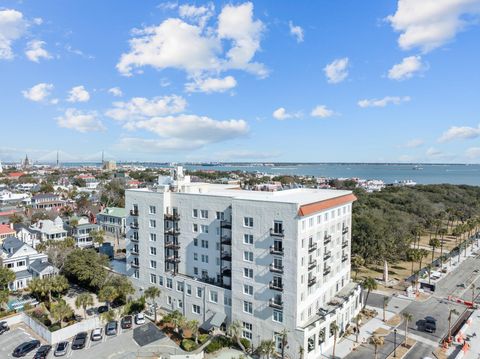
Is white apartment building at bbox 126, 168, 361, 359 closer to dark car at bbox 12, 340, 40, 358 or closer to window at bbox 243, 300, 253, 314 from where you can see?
window at bbox 243, 300, 253, 314

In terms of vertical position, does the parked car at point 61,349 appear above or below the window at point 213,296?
below

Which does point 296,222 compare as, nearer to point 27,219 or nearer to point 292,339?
point 292,339

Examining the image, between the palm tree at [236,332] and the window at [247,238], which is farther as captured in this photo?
the window at [247,238]

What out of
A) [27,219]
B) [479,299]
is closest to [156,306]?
[479,299]

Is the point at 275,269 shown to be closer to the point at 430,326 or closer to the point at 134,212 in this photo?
the point at 430,326

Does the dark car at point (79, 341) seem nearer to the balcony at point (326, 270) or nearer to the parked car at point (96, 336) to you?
the parked car at point (96, 336)

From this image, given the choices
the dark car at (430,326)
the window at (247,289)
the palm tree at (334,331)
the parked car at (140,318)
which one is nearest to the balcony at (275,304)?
the window at (247,289)
